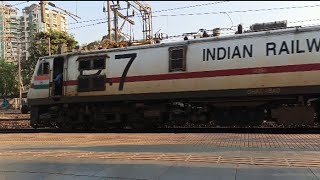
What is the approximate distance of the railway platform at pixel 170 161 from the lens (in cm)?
634

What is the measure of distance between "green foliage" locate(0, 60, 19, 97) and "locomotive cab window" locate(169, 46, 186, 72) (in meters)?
64.3

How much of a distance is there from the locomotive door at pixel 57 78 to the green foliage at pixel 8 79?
196ft

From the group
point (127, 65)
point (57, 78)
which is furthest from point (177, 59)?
point (57, 78)

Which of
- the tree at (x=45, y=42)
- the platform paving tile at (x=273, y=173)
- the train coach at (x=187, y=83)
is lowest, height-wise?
the platform paving tile at (x=273, y=173)

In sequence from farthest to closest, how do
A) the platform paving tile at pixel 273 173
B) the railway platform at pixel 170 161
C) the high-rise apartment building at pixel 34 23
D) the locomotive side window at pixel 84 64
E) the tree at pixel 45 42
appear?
the tree at pixel 45 42, the high-rise apartment building at pixel 34 23, the locomotive side window at pixel 84 64, the railway platform at pixel 170 161, the platform paving tile at pixel 273 173

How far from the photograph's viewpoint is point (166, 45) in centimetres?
1620

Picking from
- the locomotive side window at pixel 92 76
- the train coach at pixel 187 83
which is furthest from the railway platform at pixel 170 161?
the locomotive side window at pixel 92 76

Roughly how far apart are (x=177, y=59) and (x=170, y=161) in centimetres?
879

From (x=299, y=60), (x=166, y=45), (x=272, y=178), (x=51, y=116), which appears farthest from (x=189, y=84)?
(x=272, y=178)

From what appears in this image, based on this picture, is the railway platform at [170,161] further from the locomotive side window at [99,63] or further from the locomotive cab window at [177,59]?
the locomotive side window at [99,63]

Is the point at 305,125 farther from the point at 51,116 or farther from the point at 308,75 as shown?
the point at 51,116

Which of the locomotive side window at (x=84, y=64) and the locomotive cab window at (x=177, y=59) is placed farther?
the locomotive side window at (x=84, y=64)

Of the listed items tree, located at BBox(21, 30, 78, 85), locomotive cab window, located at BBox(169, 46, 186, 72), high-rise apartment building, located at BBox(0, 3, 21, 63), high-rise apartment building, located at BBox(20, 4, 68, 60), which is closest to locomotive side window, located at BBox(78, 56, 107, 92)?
locomotive cab window, located at BBox(169, 46, 186, 72)

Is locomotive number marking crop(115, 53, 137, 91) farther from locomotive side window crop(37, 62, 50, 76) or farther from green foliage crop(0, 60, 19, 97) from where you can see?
green foliage crop(0, 60, 19, 97)
